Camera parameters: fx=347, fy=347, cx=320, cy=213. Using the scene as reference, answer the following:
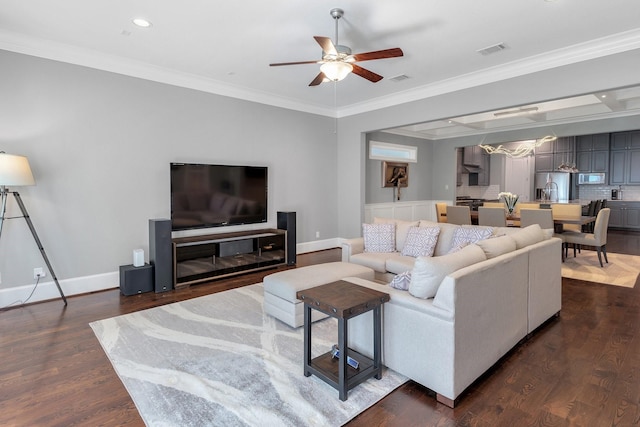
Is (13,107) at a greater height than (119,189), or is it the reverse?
(13,107)

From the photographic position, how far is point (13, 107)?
376 centimetres

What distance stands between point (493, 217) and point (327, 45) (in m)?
4.50

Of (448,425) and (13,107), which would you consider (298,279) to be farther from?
(13,107)

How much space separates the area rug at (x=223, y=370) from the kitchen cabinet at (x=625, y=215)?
10.1 meters

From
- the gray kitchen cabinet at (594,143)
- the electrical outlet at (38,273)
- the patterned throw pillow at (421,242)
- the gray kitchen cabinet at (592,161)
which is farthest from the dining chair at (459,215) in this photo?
the electrical outlet at (38,273)

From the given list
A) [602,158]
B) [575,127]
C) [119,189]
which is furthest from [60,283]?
[602,158]

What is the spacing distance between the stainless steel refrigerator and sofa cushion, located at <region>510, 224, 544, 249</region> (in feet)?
27.3

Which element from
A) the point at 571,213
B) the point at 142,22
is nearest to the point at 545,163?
the point at 571,213

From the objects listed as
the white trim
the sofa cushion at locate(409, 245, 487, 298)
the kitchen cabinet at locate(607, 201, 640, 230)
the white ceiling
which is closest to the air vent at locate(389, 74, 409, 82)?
the white ceiling

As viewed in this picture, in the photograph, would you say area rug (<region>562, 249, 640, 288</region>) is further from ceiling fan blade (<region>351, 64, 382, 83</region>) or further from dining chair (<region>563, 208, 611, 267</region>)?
ceiling fan blade (<region>351, 64, 382, 83</region>)

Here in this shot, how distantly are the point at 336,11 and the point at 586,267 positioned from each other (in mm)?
5334

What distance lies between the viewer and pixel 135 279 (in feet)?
13.8

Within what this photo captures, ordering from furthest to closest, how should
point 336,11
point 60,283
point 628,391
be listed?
1. point 60,283
2. point 336,11
3. point 628,391

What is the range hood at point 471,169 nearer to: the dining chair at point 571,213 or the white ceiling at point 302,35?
the dining chair at point 571,213
